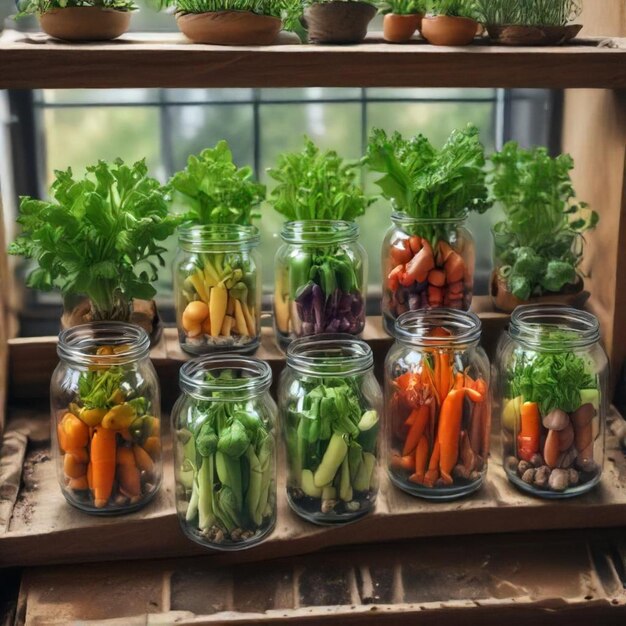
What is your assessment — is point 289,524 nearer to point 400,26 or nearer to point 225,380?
point 225,380

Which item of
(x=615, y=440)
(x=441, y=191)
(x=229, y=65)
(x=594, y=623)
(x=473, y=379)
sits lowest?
(x=594, y=623)

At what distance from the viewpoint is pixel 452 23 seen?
1425mm

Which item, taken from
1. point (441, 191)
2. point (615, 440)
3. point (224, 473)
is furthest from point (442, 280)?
point (224, 473)

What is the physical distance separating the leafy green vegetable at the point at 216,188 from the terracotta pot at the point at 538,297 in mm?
397

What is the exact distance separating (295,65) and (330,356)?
0.38 m

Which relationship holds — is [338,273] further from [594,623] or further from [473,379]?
[594,623]

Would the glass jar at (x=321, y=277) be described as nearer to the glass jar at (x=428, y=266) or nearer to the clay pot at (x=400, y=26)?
the glass jar at (x=428, y=266)

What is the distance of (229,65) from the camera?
1.35m

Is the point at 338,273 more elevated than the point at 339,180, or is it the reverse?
the point at 339,180

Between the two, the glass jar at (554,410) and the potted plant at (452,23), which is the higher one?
the potted plant at (452,23)

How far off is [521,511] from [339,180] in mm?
544

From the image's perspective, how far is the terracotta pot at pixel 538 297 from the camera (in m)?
1.64

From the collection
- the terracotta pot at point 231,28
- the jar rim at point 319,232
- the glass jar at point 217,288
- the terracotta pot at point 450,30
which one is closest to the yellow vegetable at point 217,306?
the glass jar at point 217,288

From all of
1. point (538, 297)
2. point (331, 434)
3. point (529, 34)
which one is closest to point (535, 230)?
point (538, 297)
